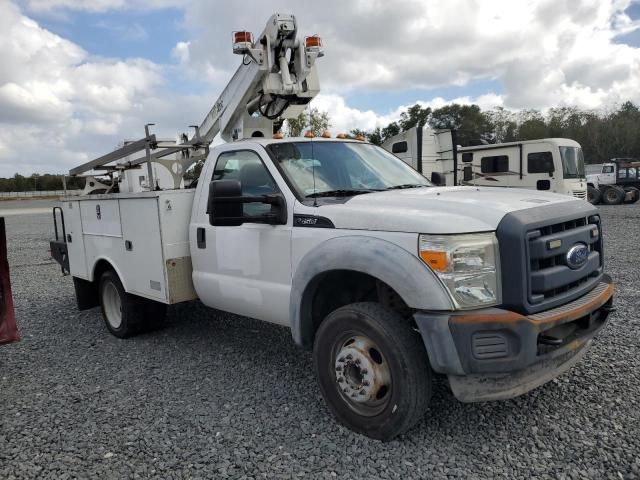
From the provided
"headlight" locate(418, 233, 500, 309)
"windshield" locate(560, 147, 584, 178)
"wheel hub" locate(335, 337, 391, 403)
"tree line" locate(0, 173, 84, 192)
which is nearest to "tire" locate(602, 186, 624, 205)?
"windshield" locate(560, 147, 584, 178)

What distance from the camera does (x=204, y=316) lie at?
6242mm

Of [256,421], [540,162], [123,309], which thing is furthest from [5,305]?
[540,162]

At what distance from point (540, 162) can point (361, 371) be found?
47.0ft

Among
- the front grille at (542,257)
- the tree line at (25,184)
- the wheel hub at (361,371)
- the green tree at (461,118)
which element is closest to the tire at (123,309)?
the wheel hub at (361,371)

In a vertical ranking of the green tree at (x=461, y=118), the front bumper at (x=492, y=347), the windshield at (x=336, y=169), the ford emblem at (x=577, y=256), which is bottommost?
the front bumper at (x=492, y=347)

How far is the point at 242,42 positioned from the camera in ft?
18.2

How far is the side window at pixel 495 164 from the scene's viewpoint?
16.3m

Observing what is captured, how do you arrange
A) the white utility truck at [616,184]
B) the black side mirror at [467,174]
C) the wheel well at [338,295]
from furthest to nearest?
the white utility truck at [616,184], the black side mirror at [467,174], the wheel well at [338,295]

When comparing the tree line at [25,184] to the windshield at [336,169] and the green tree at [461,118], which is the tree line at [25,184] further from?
the windshield at [336,169]

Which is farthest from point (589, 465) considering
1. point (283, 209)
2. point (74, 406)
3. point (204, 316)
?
point (204, 316)

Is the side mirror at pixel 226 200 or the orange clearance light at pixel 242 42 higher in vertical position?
the orange clearance light at pixel 242 42

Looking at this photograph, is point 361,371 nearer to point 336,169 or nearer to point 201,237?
point 336,169

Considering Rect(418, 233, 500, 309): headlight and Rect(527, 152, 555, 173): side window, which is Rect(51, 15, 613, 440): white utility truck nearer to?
Rect(418, 233, 500, 309): headlight

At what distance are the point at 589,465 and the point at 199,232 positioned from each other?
336 cm
